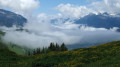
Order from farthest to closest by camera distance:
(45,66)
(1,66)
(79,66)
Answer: (1,66), (45,66), (79,66)

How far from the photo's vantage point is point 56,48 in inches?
4424

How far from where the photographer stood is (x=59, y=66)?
22.1 metres

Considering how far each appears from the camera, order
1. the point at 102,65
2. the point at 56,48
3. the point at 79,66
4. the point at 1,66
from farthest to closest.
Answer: the point at 56,48 → the point at 1,66 → the point at 79,66 → the point at 102,65

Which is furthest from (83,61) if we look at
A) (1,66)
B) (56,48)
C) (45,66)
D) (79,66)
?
(56,48)

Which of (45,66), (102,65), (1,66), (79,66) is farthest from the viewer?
(1,66)

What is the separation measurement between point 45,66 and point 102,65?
29.7 ft

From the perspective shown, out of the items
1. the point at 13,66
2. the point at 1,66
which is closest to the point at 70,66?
the point at 13,66

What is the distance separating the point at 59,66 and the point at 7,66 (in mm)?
10195

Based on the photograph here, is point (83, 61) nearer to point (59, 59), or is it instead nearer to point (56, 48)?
point (59, 59)

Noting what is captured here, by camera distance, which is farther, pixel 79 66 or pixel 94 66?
pixel 79 66

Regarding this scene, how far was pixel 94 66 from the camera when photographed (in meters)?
19.0

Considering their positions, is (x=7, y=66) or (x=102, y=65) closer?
(x=102, y=65)

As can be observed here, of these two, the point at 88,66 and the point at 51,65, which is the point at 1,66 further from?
the point at 88,66

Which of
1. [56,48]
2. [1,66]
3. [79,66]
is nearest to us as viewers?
[79,66]
